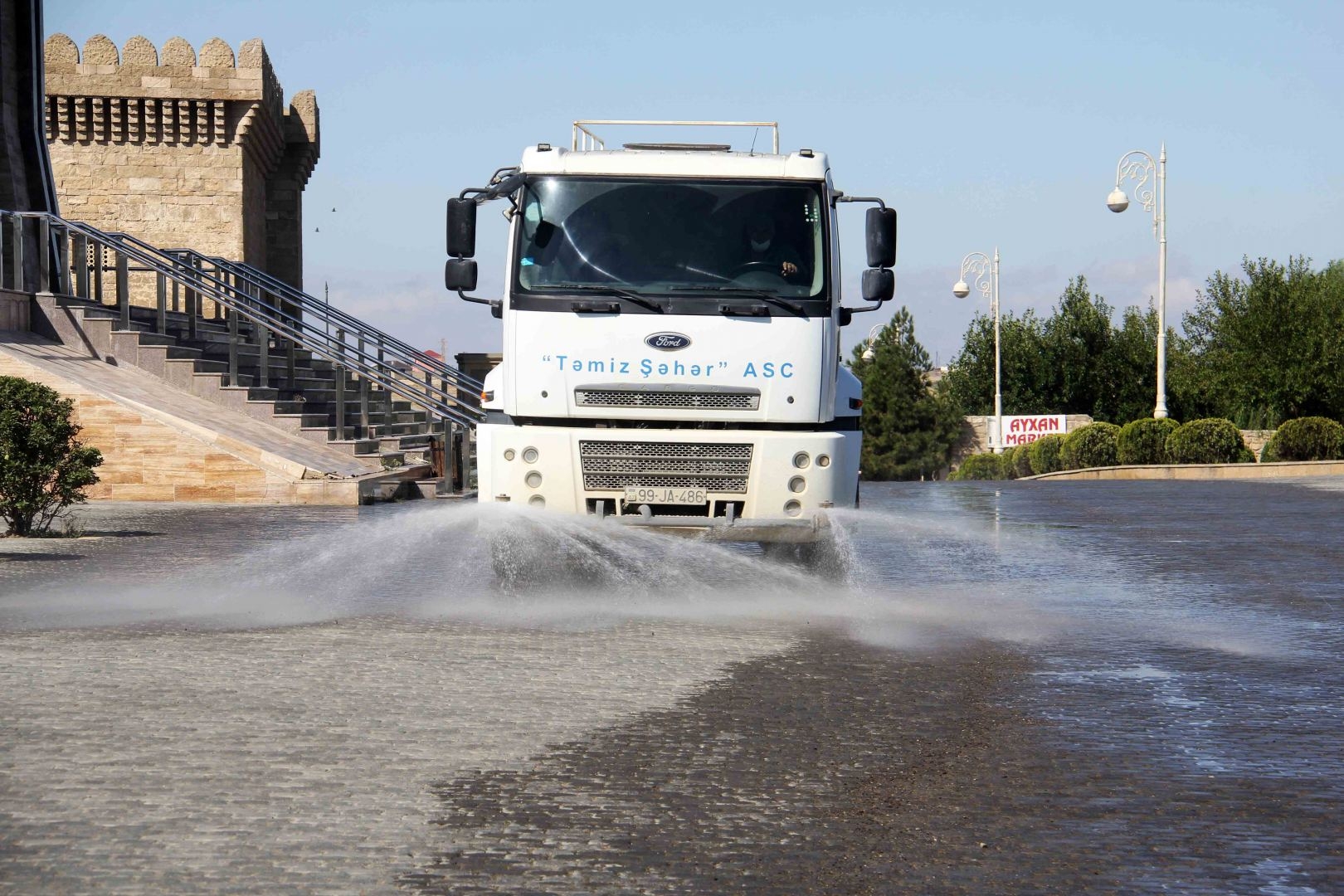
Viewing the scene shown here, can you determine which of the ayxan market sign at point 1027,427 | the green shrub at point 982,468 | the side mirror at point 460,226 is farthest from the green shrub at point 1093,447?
the side mirror at point 460,226

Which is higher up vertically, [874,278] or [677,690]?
[874,278]

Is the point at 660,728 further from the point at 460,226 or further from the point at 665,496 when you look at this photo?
the point at 460,226

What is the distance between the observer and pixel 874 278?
10969 mm

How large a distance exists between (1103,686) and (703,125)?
580cm

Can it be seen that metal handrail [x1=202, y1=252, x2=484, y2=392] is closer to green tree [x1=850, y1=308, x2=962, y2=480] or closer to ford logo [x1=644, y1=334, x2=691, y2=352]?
ford logo [x1=644, y1=334, x2=691, y2=352]

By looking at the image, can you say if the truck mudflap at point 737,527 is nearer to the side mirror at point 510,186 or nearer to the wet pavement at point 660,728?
the wet pavement at point 660,728

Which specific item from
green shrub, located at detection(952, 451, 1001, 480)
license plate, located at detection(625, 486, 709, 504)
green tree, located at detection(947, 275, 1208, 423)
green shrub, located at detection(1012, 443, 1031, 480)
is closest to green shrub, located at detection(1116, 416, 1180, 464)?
green shrub, located at detection(1012, 443, 1031, 480)

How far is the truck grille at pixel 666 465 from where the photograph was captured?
1039 cm

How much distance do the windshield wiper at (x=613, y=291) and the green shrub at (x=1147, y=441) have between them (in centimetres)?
2595

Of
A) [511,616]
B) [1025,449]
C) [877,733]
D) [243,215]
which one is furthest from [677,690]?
[1025,449]

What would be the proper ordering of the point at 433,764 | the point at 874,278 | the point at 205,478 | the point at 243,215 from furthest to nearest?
the point at 243,215 → the point at 205,478 → the point at 874,278 → the point at 433,764

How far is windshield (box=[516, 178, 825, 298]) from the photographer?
34.2 ft

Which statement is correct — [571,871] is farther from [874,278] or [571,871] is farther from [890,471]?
[890,471]

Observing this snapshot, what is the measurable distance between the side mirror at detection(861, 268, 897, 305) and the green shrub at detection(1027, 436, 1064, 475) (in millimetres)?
28464
